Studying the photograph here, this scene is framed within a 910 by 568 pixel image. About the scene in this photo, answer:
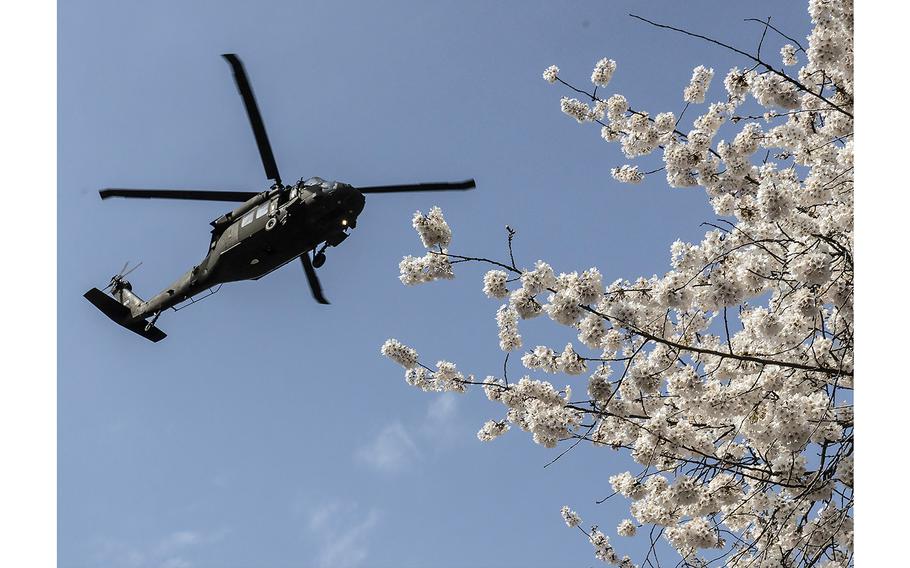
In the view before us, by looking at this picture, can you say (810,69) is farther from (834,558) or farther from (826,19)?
(834,558)

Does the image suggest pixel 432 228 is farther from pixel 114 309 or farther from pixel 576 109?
pixel 114 309

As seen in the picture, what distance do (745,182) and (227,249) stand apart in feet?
29.1

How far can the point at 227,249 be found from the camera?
12625mm

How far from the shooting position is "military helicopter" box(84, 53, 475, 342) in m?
11.1

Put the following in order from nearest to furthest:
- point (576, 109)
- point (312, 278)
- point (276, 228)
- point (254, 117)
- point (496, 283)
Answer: point (496, 283) < point (576, 109) < point (254, 117) < point (276, 228) < point (312, 278)

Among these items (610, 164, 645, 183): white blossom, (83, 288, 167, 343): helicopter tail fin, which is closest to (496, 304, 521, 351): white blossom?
(610, 164, 645, 183): white blossom

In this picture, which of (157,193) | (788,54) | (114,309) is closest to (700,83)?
(788,54)

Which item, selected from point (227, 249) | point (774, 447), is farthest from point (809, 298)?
point (227, 249)

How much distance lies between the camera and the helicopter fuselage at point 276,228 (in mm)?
11500

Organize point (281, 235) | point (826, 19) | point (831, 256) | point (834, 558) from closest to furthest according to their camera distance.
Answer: point (831, 256) < point (834, 558) < point (826, 19) < point (281, 235)

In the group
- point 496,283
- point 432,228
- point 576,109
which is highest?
point 576,109

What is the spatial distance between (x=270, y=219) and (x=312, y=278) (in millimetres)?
1753

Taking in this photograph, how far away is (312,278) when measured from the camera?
13.3 metres

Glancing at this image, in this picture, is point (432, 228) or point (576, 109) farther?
point (576, 109)
